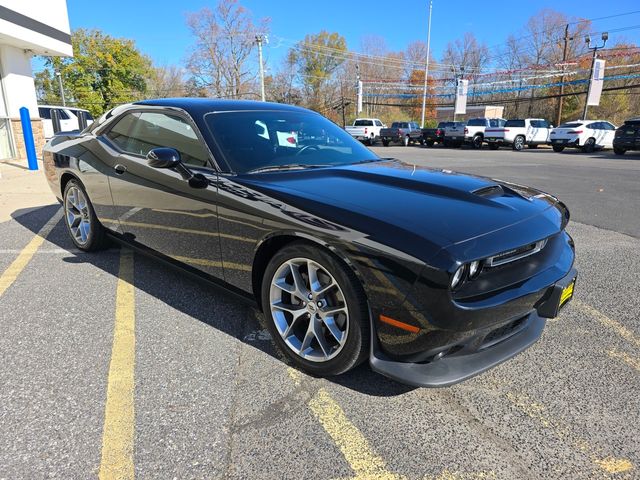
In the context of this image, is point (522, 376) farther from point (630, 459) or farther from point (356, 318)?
point (356, 318)

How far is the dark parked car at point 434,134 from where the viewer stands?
94.2 feet

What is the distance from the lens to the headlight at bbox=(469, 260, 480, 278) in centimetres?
206

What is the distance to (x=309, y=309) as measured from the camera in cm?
249

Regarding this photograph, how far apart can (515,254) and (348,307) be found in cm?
88

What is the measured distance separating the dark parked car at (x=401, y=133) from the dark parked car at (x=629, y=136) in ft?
42.0

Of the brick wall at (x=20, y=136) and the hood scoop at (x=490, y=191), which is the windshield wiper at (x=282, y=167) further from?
the brick wall at (x=20, y=136)

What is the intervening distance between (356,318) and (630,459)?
1318 mm

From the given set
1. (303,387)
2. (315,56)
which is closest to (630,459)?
(303,387)

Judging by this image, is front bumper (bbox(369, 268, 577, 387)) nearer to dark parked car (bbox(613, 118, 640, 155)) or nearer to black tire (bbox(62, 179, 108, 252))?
black tire (bbox(62, 179, 108, 252))

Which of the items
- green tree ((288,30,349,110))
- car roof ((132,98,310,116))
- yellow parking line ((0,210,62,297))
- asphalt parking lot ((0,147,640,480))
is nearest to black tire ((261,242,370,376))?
asphalt parking lot ((0,147,640,480))

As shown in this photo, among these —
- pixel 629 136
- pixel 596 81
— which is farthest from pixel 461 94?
pixel 629 136

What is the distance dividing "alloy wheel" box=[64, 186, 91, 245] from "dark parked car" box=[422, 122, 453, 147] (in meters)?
26.7

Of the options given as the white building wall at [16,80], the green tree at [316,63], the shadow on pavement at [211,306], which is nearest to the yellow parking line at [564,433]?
the shadow on pavement at [211,306]

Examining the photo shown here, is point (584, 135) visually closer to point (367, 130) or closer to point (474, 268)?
point (367, 130)
